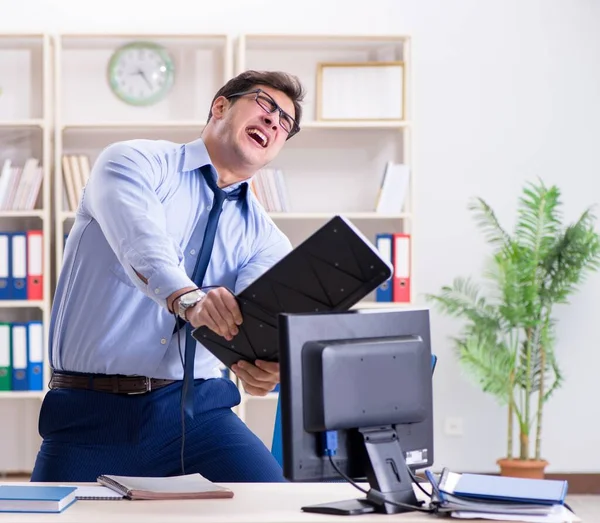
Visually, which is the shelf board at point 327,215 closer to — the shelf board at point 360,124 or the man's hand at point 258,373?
the shelf board at point 360,124

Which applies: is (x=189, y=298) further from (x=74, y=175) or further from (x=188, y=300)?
(x=74, y=175)

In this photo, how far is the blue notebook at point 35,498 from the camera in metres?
1.68

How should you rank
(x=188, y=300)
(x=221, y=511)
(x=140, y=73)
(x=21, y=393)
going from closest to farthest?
(x=221, y=511)
(x=188, y=300)
(x=21, y=393)
(x=140, y=73)

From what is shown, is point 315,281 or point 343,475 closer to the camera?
point 343,475

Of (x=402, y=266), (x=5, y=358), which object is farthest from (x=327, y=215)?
(x=5, y=358)

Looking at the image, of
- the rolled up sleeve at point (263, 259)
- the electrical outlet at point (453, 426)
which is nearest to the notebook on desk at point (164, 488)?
the rolled up sleeve at point (263, 259)

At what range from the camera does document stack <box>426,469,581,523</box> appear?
1667 millimetres

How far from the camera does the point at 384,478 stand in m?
1.74

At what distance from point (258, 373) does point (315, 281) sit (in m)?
0.37

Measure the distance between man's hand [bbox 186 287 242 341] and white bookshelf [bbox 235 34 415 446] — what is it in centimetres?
324

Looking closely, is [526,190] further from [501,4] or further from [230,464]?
[230,464]

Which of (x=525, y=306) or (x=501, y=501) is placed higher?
(x=525, y=306)

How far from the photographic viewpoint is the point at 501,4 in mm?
5242

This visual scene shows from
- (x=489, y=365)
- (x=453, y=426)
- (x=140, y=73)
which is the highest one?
(x=140, y=73)
